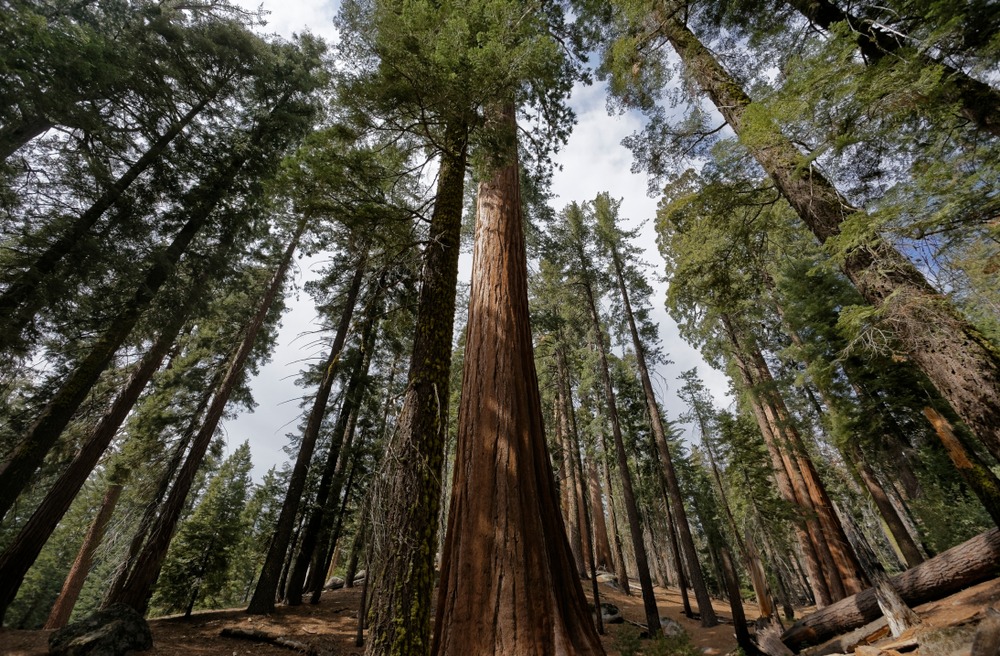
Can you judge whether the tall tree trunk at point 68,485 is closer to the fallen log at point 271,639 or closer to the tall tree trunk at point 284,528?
the fallen log at point 271,639

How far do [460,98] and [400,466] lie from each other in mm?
3466

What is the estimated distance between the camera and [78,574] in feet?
37.6

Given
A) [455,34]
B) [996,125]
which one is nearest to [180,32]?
[455,34]

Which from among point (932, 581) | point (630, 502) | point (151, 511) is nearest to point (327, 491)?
point (151, 511)

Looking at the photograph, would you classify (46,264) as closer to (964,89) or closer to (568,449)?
(964,89)

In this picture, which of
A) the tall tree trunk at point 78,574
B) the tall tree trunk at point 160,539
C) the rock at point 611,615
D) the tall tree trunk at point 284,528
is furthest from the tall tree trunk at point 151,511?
the rock at point 611,615

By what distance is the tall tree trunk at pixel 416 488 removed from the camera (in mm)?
2406

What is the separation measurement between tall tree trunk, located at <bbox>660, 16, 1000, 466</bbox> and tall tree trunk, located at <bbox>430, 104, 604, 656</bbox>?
3.78 m

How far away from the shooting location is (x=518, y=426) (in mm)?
2701

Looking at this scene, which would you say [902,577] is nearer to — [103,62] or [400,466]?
[400,466]

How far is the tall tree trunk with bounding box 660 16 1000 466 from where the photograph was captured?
3516 millimetres

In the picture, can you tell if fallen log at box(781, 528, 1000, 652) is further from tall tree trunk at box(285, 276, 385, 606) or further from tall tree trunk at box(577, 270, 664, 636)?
tall tree trunk at box(285, 276, 385, 606)

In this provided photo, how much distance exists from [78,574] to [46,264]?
35.1 feet

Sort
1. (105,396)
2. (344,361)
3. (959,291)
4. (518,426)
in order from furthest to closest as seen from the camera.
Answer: (344,361), (105,396), (959,291), (518,426)
